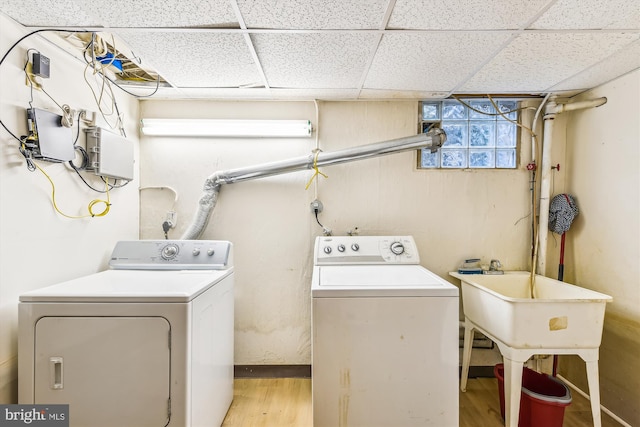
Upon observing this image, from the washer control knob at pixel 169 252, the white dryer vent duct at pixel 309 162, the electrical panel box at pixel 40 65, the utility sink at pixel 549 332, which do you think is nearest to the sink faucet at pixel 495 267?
the utility sink at pixel 549 332

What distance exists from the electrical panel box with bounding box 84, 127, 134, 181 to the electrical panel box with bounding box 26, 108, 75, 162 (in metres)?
0.16

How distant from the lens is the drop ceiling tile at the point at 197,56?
1464 millimetres

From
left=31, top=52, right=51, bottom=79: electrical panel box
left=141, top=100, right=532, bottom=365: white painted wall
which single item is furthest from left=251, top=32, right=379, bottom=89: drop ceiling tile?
left=31, top=52, right=51, bottom=79: electrical panel box

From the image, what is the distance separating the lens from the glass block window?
2.34 m

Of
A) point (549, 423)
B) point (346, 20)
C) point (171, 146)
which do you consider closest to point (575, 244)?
point (549, 423)

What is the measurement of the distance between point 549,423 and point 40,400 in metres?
2.41

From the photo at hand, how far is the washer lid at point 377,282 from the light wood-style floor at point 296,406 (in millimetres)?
918

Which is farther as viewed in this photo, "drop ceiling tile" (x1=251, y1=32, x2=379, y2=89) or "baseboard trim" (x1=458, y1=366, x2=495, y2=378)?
"baseboard trim" (x1=458, y1=366, x2=495, y2=378)

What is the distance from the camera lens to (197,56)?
164cm

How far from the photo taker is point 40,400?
124cm

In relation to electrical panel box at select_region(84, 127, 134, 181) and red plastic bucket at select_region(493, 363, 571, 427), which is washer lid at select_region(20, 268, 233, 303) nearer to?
electrical panel box at select_region(84, 127, 134, 181)

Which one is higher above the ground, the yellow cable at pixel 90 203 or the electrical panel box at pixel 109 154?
the electrical panel box at pixel 109 154

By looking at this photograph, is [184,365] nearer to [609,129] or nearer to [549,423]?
[549,423]

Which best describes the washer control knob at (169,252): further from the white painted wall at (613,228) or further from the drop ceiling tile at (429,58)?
the white painted wall at (613,228)
